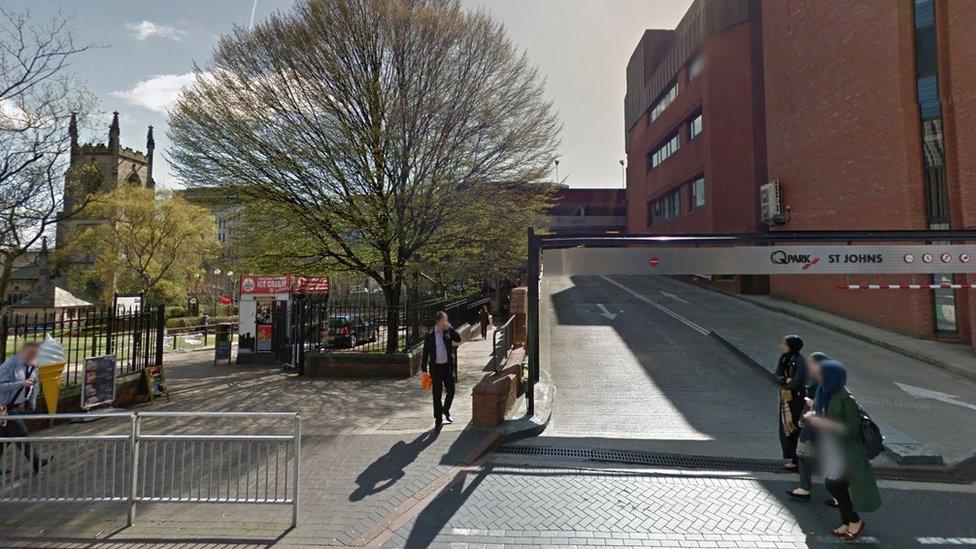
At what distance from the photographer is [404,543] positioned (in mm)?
3859

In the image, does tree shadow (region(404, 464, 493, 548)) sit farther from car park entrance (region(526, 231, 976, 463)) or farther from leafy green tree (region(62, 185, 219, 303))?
leafy green tree (region(62, 185, 219, 303))

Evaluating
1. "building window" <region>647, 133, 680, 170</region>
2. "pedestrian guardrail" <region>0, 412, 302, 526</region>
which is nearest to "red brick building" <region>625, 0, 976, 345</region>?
"building window" <region>647, 133, 680, 170</region>

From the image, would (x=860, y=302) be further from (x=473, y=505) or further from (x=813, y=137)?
(x=473, y=505)

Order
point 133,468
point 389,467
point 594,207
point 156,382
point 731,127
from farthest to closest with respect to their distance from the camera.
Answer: point 594,207, point 731,127, point 156,382, point 389,467, point 133,468

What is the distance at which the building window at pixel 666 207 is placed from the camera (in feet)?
108

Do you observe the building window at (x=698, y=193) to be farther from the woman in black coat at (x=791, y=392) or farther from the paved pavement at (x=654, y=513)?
the paved pavement at (x=654, y=513)

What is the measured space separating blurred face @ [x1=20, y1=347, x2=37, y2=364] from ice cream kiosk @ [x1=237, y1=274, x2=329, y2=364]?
26.9 ft

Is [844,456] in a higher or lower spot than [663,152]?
lower

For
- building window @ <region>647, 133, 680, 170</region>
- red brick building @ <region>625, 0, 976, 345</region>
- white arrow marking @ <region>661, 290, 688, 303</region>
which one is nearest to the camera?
red brick building @ <region>625, 0, 976, 345</region>

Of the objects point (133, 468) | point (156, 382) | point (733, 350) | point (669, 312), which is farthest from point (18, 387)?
point (669, 312)

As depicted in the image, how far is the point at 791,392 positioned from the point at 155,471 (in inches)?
283

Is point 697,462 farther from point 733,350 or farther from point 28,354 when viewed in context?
point 28,354

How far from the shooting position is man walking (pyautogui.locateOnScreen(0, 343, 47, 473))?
519cm

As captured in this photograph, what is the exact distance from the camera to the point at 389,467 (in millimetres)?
5316
